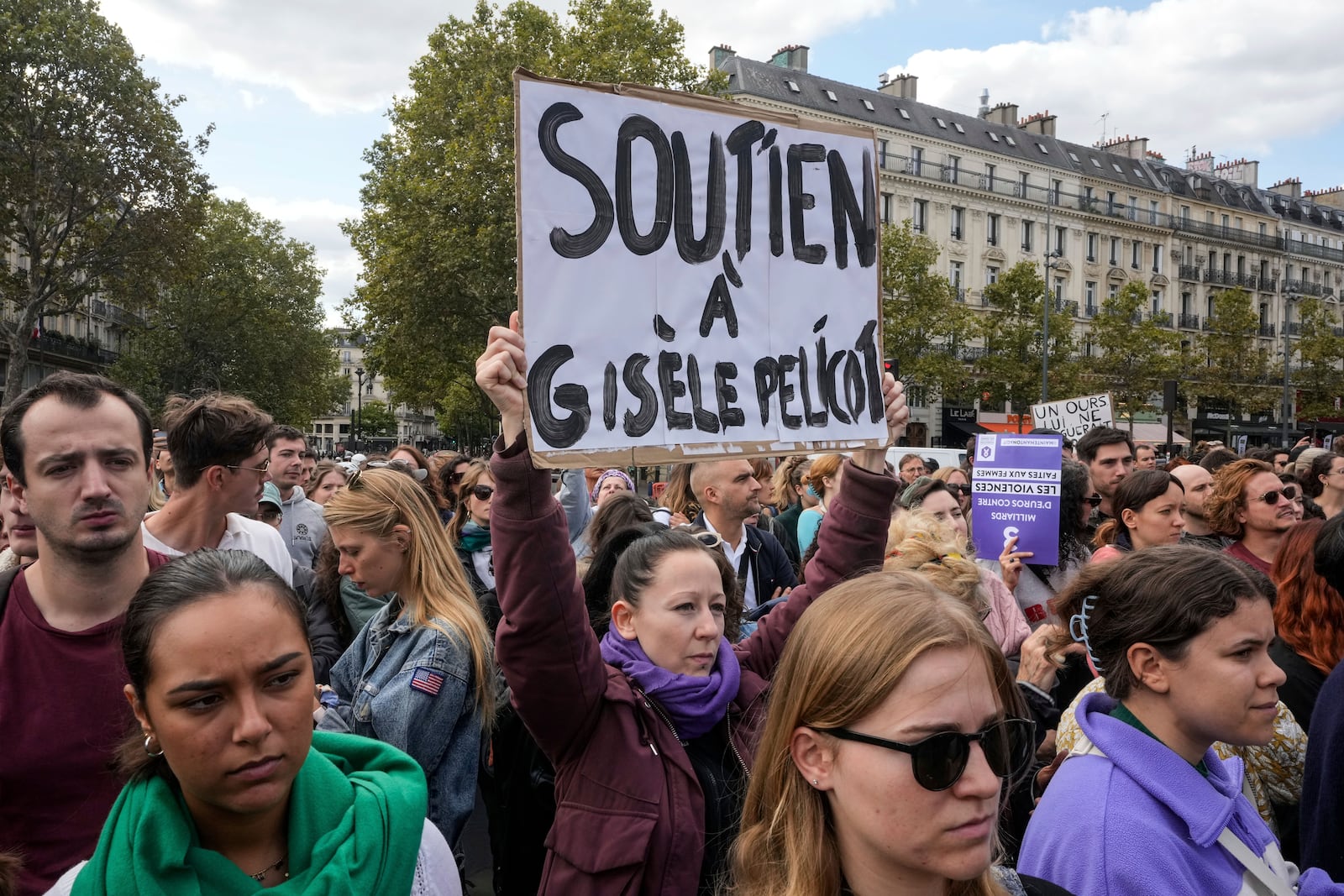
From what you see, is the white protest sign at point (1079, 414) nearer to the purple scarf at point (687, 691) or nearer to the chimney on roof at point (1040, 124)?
the purple scarf at point (687, 691)

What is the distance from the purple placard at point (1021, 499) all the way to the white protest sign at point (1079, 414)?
656cm

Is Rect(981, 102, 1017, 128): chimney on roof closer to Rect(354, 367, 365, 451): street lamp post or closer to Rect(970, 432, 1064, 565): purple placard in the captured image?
Rect(354, 367, 365, 451): street lamp post

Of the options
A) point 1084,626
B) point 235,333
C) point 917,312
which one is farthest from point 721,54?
point 1084,626

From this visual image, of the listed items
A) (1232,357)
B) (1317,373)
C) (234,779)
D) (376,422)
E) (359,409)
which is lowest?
(376,422)

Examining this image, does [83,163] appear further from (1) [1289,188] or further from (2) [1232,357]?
(1) [1289,188]

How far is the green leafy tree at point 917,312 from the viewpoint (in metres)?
40.4

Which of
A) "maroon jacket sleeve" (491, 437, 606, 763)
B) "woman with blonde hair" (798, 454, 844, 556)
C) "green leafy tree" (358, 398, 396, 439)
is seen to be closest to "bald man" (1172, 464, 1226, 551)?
"woman with blonde hair" (798, 454, 844, 556)

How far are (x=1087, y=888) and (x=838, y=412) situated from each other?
5.07 feet

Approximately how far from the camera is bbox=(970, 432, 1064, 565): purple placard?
5469 millimetres

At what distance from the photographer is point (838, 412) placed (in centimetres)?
317

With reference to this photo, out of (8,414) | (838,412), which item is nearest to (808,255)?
(838,412)

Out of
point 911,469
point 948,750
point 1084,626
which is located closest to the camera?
point 948,750

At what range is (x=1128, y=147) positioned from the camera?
59594 millimetres

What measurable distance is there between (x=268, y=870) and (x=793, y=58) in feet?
164
